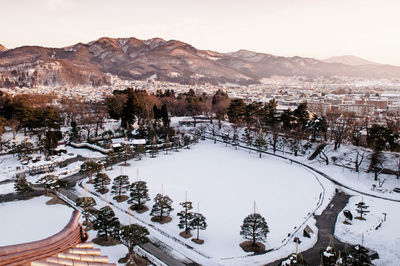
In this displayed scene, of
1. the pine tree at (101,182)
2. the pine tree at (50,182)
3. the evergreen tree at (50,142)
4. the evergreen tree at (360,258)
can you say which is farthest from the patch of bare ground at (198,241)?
the evergreen tree at (50,142)

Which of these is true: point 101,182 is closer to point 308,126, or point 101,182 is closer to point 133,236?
point 133,236

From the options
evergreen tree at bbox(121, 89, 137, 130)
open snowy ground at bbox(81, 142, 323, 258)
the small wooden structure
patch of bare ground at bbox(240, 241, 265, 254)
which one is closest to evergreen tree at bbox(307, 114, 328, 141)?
open snowy ground at bbox(81, 142, 323, 258)

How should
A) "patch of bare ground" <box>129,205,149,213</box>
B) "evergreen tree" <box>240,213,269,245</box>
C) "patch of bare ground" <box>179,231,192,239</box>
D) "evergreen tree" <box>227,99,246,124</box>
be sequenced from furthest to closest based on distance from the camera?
"evergreen tree" <box>227,99,246,124</box> → "patch of bare ground" <box>129,205,149,213</box> → "patch of bare ground" <box>179,231,192,239</box> → "evergreen tree" <box>240,213,269,245</box>

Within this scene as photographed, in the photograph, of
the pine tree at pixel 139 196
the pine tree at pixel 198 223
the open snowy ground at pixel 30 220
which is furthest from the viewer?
the pine tree at pixel 139 196

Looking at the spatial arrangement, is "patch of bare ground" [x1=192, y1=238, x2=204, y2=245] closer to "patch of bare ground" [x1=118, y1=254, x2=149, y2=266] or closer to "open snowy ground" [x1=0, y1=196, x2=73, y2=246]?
"patch of bare ground" [x1=118, y1=254, x2=149, y2=266]

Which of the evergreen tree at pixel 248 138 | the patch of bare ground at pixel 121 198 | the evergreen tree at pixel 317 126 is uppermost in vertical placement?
the evergreen tree at pixel 317 126

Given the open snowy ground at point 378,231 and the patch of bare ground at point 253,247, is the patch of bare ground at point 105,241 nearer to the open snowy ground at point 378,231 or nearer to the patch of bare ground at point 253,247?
the patch of bare ground at point 253,247

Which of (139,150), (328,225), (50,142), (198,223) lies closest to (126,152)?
(139,150)
